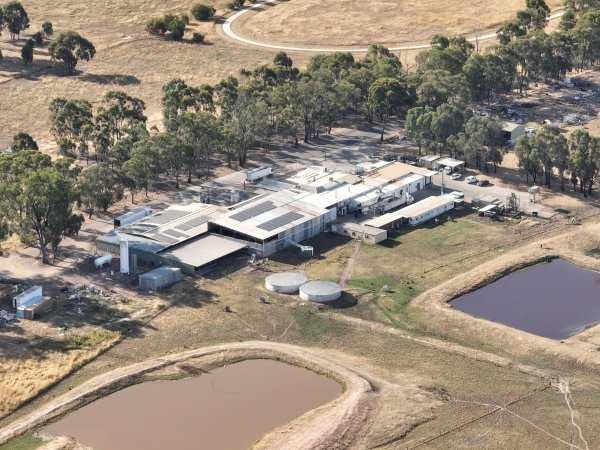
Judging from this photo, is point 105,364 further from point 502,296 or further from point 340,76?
point 340,76

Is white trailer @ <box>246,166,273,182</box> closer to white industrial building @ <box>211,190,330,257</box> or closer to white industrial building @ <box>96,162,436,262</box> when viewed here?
white industrial building @ <box>96,162,436,262</box>

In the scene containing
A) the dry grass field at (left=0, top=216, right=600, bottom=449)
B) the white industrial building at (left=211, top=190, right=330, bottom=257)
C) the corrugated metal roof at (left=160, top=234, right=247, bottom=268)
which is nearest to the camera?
the dry grass field at (left=0, top=216, right=600, bottom=449)

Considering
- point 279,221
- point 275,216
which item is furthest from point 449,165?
point 279,221

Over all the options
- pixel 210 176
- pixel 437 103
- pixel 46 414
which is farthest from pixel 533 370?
pixel 437 103

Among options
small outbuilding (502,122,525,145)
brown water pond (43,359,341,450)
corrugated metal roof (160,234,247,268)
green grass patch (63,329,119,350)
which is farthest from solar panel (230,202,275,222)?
small outbuilding (502,122,525,145)

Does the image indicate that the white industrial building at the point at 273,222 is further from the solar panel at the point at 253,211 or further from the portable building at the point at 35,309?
the portable building at the point at 35,309

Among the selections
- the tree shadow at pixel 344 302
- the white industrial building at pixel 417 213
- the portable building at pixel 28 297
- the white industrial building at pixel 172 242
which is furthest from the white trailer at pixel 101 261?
the white industrial building at pixel 417 213
